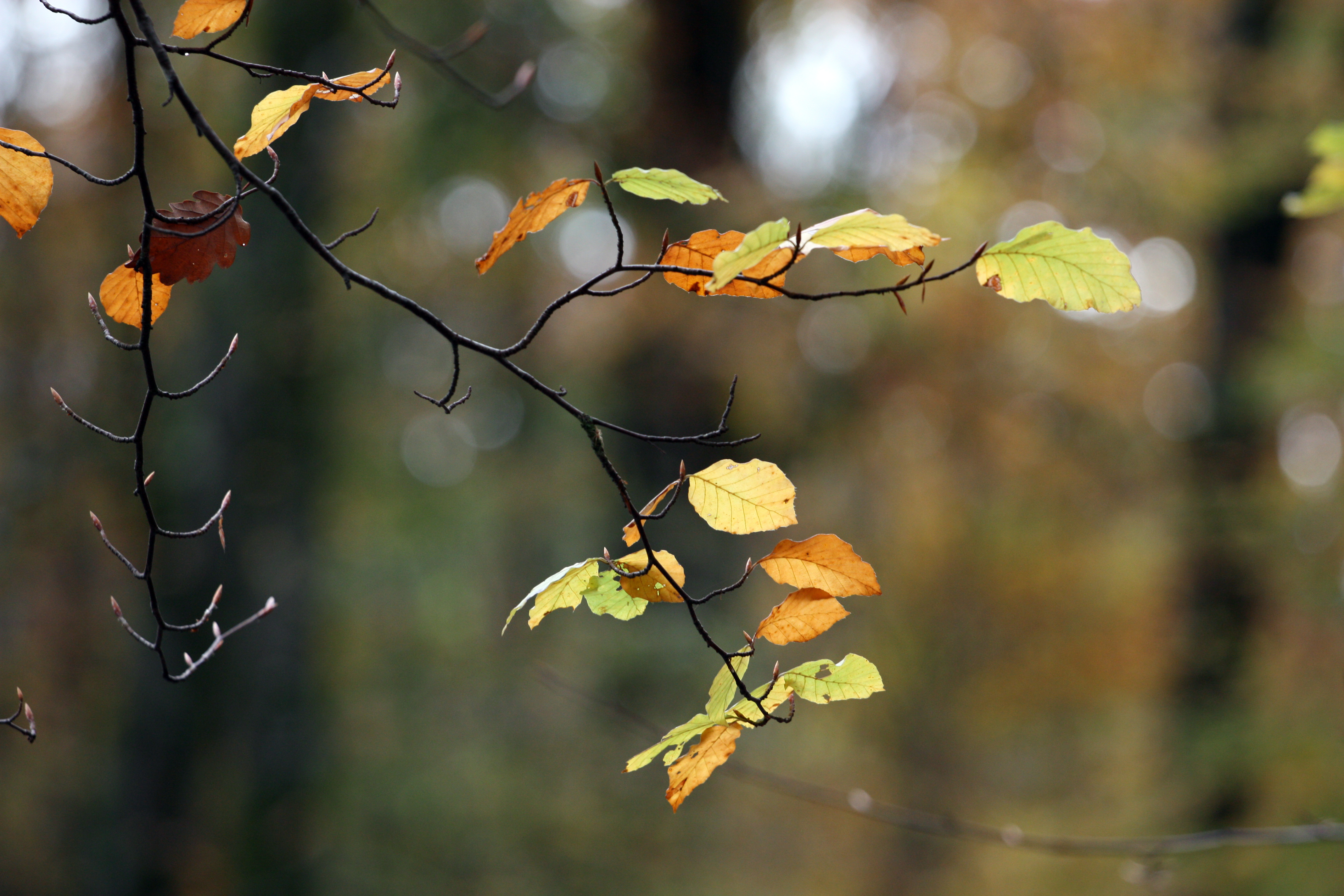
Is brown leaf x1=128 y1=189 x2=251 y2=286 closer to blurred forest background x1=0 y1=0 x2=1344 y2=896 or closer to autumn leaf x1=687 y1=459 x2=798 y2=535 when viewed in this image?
autumn leaf x1=687 y1=459 x2=798 y2=535

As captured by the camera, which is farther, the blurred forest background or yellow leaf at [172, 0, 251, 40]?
the blurred forest background

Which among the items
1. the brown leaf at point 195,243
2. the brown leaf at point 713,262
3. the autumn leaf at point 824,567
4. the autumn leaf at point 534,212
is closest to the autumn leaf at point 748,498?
the autumn leaf at point 824,567

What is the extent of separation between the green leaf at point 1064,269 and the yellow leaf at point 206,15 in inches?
26.6

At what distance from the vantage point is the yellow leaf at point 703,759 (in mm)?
707

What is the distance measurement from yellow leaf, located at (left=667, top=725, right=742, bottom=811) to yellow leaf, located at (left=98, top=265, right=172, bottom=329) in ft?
1.93

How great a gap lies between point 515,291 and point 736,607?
8.40 feet

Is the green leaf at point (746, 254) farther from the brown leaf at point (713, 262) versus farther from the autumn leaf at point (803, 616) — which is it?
the autumn leaf at point (803, 616)

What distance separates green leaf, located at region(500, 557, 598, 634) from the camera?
0.69 m

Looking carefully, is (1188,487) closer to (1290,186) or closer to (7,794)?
(1290,186)

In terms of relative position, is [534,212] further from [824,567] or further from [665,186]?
[824,567]

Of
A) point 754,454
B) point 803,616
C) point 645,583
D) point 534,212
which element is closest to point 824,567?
point 803,616

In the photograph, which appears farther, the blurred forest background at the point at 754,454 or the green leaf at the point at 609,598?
the blurred forest background at the point at 754,454

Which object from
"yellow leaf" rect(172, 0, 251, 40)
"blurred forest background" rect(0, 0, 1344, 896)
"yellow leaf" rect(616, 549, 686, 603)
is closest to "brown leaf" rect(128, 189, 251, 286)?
"yellow leaf" rect(172, 0, 251, 40)

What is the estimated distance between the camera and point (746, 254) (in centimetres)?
58
